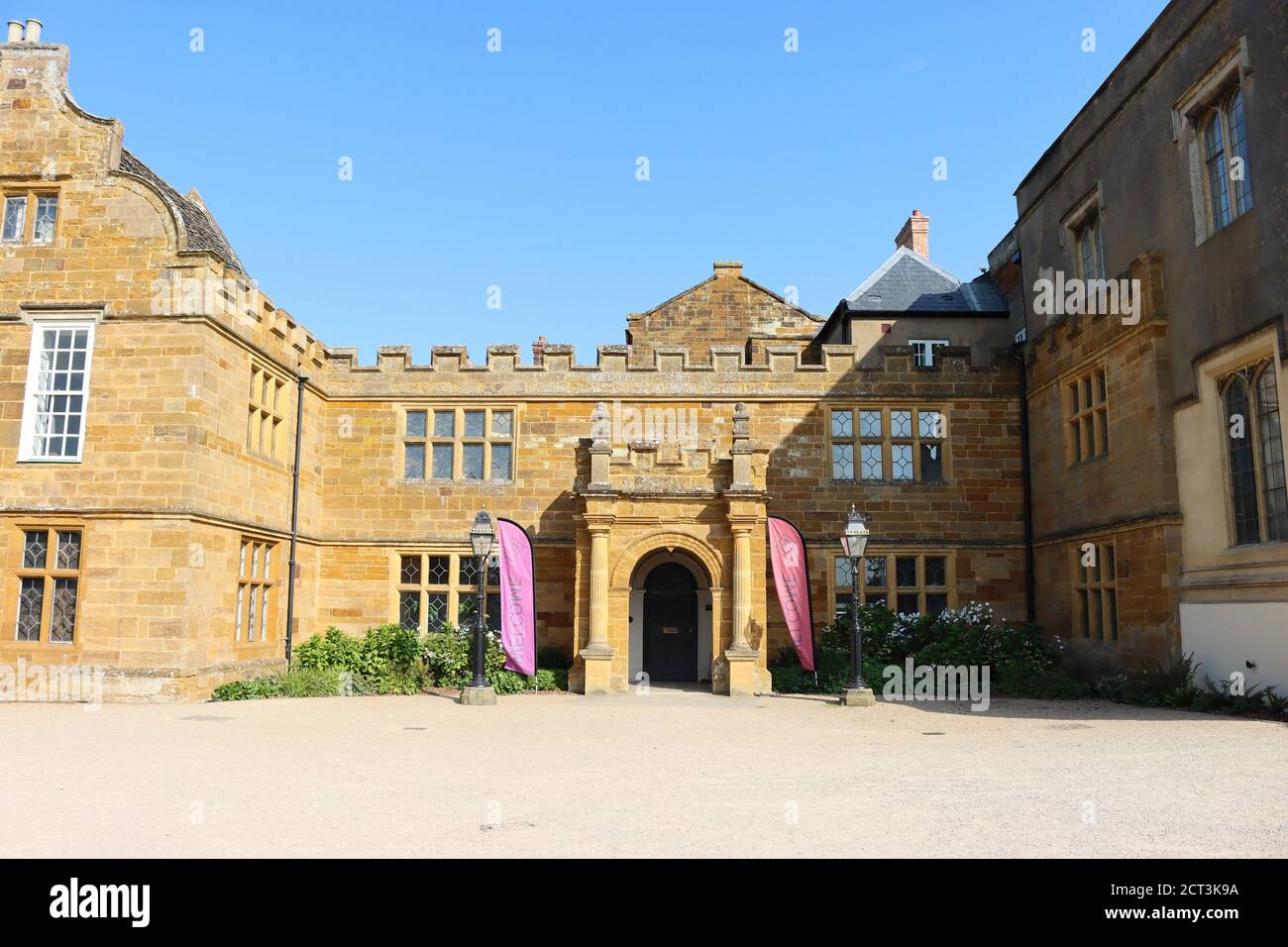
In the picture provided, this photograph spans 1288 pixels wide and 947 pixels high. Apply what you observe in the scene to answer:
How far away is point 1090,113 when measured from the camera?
18.3 m

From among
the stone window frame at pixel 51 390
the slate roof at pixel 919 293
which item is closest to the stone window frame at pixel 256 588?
the stone window frame at pixel 51 390

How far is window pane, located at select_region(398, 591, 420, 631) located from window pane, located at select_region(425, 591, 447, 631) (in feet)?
0.78

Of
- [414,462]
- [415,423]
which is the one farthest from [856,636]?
[415,423]

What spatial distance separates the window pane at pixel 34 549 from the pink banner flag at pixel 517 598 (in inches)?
304

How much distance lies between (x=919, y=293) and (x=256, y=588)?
16.6m

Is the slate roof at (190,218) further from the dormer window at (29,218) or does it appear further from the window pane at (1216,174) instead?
the window pane at (1216,174)

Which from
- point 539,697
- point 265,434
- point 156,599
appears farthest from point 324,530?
point 539,697

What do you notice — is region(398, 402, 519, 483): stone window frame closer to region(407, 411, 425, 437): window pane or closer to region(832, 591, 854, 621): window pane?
region(407, 411, 425, 437): window pane

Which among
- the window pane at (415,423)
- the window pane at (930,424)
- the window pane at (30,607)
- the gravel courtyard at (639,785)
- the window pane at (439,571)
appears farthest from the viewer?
the window pane at (415,423)

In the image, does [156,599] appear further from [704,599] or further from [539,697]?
[704,599]

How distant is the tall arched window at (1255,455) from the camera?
1303 centimetres

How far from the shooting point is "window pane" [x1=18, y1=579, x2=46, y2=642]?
1580 cm

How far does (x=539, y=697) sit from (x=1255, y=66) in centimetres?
1453

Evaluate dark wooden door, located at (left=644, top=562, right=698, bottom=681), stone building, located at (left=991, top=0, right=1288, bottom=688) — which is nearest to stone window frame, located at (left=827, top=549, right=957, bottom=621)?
stone building, located at (left=991, top=0, right=1288, bottom=688)
